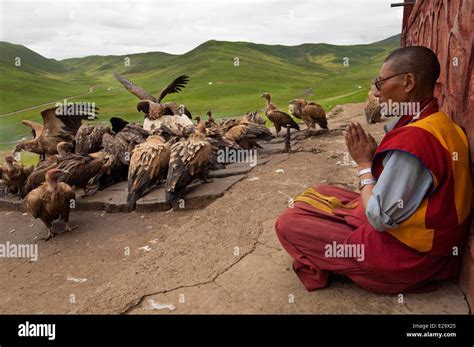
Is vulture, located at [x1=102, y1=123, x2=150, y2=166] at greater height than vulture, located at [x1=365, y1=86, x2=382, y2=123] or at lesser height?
lesser

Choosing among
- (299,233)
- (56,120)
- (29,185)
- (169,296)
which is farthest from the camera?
(56,120)

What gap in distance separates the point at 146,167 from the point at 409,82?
16.8 ft

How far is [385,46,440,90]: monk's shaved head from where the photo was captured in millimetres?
2533

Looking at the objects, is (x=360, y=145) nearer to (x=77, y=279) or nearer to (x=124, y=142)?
(x=77, y=279)

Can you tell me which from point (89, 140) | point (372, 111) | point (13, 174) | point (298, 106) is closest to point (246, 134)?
point (298, 106)

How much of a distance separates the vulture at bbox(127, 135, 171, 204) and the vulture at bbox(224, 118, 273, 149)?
2537mm

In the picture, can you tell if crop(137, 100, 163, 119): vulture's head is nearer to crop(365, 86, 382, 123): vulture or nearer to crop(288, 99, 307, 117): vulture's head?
crop(288, 99, 307, 117): vulture's head

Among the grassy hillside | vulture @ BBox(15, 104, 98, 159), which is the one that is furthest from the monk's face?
the grassy hillside

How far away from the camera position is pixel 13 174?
812cm

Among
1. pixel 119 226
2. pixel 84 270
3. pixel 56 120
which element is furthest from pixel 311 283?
pixel 56 120

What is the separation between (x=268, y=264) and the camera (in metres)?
3.67

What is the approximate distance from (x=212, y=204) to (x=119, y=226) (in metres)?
1.60

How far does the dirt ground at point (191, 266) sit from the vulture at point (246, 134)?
2200 millimetres
